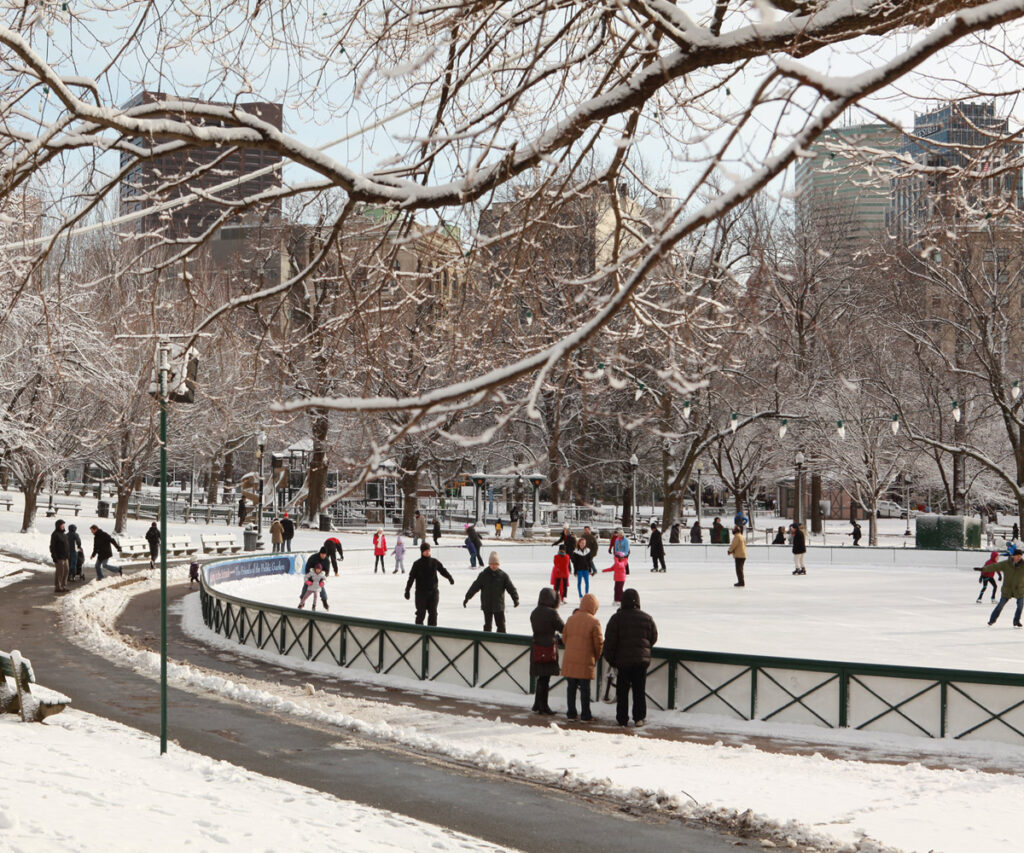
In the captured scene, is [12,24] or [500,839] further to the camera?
[500,839]

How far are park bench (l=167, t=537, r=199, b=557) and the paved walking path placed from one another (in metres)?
23.2

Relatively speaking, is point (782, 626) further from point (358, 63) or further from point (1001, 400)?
point (1001, 400)

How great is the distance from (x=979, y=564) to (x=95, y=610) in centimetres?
2698

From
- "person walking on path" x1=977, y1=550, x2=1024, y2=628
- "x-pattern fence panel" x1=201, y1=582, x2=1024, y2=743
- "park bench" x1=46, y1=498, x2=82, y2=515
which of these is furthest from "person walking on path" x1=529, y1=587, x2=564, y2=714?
"park bench" x1=46, y1=498, x2=82, y2=515

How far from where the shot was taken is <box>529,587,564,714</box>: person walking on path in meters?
13.3

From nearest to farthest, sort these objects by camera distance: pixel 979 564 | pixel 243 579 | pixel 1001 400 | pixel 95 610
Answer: pixel 95 610
pixel 243 579
pixel 979 564
pixel 1001 400

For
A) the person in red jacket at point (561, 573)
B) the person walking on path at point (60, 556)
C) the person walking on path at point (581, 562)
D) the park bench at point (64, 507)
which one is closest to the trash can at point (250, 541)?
the person walking on path at point (60, 556)

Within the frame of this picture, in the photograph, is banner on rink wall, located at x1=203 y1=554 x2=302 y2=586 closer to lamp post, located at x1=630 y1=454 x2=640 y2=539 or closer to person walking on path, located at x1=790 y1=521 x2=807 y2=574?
person walking on path, located at x1=790 y1=521 x2=807 y2=574

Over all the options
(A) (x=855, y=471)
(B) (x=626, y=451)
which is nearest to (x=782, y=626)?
(A) (x=855, y=471)

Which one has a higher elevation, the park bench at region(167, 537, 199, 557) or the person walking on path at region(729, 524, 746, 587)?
the person walking on path at region(729, 524, 746, 587)

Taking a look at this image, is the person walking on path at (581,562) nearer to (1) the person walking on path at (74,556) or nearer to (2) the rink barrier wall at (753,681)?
(2) the rink barrier wall at (753,681)

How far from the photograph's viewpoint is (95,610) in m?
A: 24.0

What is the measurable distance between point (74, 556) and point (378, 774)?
21.9m

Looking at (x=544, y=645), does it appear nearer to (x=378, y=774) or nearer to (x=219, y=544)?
Result: (x=378, y=774)
